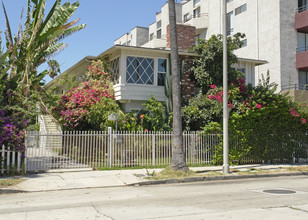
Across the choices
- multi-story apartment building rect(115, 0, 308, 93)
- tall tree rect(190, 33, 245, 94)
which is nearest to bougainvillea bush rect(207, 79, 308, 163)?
tall tree rect(190, 33, 245, 94)

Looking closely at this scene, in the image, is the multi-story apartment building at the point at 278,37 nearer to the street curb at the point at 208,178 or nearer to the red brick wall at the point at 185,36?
the red brick wall at the point at 185,36

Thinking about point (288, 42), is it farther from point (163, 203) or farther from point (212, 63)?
point (163, 203)

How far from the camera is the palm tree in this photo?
44.5 feet

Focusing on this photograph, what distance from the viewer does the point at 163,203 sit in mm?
7707

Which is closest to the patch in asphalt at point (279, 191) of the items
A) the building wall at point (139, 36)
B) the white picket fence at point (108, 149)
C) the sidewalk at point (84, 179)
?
the sidewalk at point (84, 179)

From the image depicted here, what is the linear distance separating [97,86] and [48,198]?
969 centimetres

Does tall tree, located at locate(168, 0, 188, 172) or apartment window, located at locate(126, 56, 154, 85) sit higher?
apartment window, located at locate(126, 56, 154, 85)

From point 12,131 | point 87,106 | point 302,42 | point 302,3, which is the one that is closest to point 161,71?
point 87,106

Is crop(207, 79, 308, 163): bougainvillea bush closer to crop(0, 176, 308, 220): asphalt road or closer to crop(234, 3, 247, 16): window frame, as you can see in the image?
crop(0, 176, 308, 220): asphalt road

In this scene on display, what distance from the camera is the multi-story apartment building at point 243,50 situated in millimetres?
17844

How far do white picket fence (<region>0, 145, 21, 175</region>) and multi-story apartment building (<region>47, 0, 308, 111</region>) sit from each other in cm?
659

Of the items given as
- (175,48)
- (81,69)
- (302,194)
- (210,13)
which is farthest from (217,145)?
(210,13)

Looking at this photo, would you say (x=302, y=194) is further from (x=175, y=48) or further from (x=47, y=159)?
(x=47, y=159)

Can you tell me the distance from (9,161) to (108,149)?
394 centimetres
